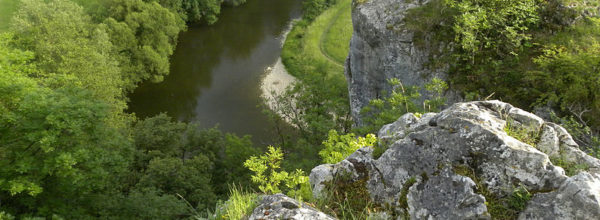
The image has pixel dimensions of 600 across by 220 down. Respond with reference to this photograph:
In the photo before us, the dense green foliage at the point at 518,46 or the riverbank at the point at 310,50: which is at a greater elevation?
the dense green foliage at the point at 518,46

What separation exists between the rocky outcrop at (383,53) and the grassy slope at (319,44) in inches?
698

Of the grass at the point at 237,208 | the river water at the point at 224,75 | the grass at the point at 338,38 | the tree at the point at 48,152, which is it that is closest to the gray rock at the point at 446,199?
the grass at the point at 237,208

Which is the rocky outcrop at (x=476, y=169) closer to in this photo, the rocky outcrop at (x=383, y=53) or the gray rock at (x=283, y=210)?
the gray rock at (x=283, y=210)

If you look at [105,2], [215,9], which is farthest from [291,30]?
[105,2]

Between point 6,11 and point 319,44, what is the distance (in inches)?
1360

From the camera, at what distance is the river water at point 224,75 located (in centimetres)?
3494

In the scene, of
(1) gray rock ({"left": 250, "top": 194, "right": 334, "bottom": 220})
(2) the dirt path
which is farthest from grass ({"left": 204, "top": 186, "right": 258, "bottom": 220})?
(2) the dirt path

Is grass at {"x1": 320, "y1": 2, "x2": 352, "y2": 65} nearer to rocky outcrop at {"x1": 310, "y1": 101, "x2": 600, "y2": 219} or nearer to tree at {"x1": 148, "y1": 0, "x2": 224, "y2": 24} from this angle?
tree at {"x1": 148, "y1": 0, "x2": 224, "y2": 24}

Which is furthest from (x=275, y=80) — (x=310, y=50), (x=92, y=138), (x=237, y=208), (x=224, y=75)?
(x=237, y=208)

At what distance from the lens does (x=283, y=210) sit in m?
6.20

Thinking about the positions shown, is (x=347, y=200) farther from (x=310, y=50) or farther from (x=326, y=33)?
(x=326, y=33)

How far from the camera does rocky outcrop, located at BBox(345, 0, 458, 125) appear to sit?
16.7 metres

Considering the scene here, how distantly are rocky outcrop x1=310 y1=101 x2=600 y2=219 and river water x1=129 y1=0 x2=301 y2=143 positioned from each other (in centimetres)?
2378

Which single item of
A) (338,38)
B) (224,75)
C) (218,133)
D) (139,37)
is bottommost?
(224,75)
